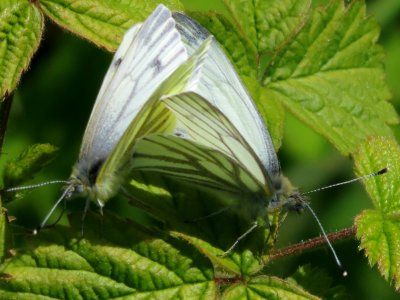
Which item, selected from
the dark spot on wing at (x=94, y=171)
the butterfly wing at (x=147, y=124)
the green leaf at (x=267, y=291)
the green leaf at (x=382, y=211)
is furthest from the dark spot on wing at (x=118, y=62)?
the green leaf at (x=382, y=211)

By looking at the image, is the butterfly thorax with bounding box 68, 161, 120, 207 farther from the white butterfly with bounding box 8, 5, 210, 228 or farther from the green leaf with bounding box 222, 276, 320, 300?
the green leaf with bounding box 222, 276, 320, 300

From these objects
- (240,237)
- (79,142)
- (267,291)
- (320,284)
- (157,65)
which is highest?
(157,65)

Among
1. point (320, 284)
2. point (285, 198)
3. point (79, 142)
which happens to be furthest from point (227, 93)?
point (79, 142)

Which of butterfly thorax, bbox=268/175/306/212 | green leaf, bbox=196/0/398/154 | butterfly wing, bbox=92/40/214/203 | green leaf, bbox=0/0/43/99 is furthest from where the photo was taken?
green leaf, bbox=196/0/398/154

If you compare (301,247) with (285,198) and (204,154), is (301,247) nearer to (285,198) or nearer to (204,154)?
(285,198)

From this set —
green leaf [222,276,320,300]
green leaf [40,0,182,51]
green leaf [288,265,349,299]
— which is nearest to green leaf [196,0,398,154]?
green leaf [40,0,182,51]

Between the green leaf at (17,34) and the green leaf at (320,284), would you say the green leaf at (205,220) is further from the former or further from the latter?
the green leaf at (17,34)
